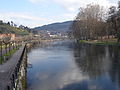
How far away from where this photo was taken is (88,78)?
34.7m

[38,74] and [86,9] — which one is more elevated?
[86,9]

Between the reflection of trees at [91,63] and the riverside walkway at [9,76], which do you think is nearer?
the riverside walkway at [9,76]

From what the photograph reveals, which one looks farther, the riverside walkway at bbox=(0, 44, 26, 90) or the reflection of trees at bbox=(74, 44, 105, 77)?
the reflection of trees at bbox=(74, 44, 105, 77)

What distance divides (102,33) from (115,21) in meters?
28.6

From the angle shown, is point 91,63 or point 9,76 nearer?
point 9,76

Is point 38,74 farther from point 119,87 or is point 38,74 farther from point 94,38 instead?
point 94,38

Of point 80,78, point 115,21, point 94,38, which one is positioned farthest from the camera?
point 94,38

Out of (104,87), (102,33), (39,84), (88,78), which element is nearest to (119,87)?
(104,87)

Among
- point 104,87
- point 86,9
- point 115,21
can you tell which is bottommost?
point 104,87

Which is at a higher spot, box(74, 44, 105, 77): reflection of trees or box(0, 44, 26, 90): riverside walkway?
box(0, 44, 26, 90): riverside walkway

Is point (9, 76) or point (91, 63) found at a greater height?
point (9, 76)

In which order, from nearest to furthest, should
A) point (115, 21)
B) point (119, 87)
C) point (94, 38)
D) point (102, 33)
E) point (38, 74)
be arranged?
point (119, 87) < point (38, 74) < point (115, 21) < point (102, 33) < point (94, 38)

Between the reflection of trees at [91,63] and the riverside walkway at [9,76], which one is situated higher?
the riverside walkway at [9,76]

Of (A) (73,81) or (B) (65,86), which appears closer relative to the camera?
(B) (65,86)
